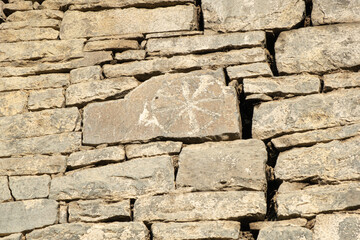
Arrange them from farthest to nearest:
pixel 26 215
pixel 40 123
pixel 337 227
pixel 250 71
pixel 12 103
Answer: pixel 12 103
pixel 40 123
pixel 250 71
pixel 26 215
pixel 337 227

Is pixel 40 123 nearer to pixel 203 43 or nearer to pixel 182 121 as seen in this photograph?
pixel 182 121

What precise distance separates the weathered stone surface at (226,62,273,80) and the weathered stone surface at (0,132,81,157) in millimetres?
989

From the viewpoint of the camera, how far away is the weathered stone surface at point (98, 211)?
317cm

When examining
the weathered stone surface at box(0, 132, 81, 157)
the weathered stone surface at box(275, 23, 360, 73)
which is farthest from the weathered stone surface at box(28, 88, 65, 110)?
the weathered stone surface at box(275, 23, 360, 73)

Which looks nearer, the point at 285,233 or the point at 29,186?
the point at 285,233

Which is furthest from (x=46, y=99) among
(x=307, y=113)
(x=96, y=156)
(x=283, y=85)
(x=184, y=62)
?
(x=307, y=113)

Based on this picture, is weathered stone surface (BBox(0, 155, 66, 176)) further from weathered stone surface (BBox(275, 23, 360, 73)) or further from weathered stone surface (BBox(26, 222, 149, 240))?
weathered stone surface (BBox(275, 23, 360, 73))

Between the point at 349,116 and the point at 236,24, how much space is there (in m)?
0.96

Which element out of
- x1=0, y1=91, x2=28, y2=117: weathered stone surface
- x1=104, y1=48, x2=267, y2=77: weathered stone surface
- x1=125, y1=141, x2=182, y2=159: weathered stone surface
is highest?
x1=104, y1=48, x2=267, y2=77: weathered stone surface

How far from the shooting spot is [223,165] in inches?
126

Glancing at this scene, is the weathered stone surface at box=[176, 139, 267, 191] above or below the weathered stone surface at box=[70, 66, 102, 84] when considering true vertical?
below

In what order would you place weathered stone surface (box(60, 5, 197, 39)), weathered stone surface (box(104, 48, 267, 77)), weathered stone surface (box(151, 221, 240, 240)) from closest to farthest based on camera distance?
weathered stone surface (box(151, 221, 240, 240)) < weathered stone surface (box(104, 48, 267, 77)) < weathered stone surface (box(60, 5, 197, 39))

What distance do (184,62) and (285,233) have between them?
1260mm

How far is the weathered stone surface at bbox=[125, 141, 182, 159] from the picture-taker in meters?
3.33
